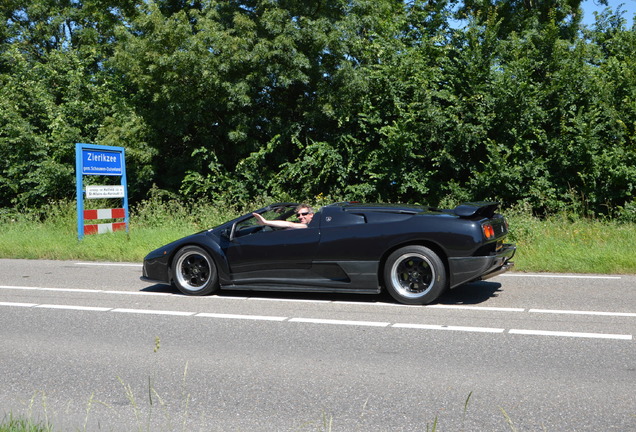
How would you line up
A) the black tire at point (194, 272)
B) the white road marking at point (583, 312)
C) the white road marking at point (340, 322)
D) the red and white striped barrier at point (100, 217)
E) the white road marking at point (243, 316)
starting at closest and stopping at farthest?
1. the white road marking at point (340, 322)
2. the white road marking at point (583, 312)
3. the white road marking at point (243, 316)
4. the black tire at point (194, 272)
5. the red and white striped barrier at point (100, 217)

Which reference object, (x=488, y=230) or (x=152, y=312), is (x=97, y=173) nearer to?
(x=152, y=312)

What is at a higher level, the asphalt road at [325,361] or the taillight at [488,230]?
the taillight at [488,230]

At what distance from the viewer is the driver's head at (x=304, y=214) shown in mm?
8375

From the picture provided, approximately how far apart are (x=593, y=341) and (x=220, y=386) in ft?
11.1

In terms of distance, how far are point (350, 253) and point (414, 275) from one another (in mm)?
815

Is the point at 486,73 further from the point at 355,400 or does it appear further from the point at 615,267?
the point at 355,400

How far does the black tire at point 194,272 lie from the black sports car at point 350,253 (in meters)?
0.01

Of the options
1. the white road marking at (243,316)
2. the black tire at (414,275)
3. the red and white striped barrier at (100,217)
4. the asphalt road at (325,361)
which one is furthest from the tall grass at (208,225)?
the white road marking at (243,316)

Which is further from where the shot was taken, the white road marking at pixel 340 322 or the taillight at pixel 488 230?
the taillight at pixel 488 230

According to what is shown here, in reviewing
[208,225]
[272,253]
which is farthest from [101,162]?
[272,253]

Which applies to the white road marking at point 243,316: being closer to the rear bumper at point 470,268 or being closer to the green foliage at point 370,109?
the rear bumper at point 470,268

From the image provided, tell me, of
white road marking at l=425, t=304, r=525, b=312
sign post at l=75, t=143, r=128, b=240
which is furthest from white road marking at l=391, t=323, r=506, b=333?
sign post at l=75, t=143, r=128, b=240

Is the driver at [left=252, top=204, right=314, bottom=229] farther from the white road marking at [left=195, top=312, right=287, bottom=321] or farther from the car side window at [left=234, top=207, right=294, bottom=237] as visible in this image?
the white road marking at [left=195, top=312, right=287, bottom=321]

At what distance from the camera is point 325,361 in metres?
5.31
